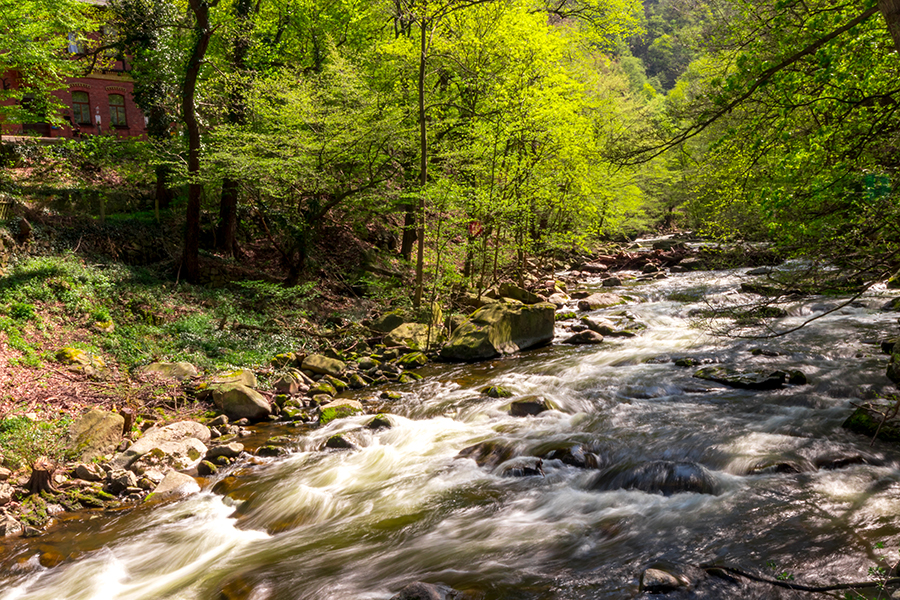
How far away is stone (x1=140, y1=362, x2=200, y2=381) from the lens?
32.0 ft

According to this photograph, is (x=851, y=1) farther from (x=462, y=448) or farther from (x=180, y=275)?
(x=180, y=275)

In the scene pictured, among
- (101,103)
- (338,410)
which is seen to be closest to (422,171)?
(338,410)

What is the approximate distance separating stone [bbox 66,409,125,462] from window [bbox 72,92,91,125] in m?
34.2

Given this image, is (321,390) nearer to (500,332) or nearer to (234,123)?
(500,332)

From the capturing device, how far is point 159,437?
7.81 m

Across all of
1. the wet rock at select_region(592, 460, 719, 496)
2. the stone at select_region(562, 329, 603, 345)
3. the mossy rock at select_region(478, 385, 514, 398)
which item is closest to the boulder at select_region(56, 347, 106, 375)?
the mossy rock at select_region(478, 385, 514, 398)

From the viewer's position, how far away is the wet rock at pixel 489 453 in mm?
7195

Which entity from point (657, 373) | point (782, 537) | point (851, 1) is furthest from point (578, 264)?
point (782, 537)

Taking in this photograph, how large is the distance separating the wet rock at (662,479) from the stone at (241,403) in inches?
230

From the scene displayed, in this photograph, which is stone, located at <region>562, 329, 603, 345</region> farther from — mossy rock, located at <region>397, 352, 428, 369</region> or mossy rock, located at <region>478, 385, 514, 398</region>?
mossy rock, located at <region>478, 385, 514, 398</region>

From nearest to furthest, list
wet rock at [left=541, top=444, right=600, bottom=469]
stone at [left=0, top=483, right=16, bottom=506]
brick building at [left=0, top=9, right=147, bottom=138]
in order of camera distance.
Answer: stone at [left=0, top=483, right=16, bottom=506]
wet rock at [left=541, top=444, right=600, bottom=469]
brick building at [left=0, top=9, right=147, bottom=138]

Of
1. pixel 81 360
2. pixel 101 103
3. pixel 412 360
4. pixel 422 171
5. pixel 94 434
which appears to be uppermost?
pixel 101 103

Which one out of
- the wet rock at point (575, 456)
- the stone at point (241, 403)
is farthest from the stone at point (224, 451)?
the wet rock at point (575, 456)

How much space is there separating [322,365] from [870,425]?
30.8 ft
